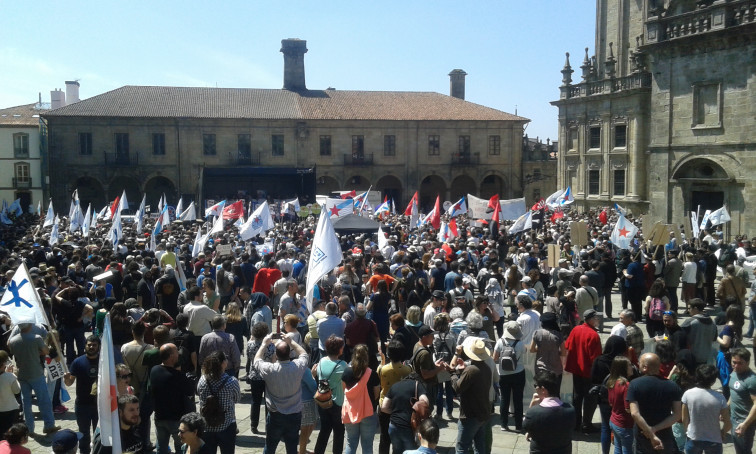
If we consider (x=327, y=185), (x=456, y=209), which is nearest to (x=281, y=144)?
(x=327, y=185)

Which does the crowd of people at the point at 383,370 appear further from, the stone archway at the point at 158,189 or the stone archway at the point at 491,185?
the stone archway at the point at 491,185

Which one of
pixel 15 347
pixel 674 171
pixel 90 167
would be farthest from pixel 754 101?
pixel 90 167

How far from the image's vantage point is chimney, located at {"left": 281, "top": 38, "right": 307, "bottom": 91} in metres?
51.6

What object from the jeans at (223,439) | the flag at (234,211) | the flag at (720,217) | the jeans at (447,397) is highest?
the flag at (234,211)

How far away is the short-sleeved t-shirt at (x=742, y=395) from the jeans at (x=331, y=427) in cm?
378

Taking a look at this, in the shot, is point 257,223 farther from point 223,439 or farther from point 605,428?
point 605,428

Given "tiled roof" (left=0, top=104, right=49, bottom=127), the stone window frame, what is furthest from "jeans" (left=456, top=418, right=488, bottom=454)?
"tiled roof" (left=0, top=104, right=49, bottom=127)

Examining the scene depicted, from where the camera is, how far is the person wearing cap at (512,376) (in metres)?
8.38

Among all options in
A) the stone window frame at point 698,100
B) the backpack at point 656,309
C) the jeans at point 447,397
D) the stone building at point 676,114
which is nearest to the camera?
the jeans at point 447,397

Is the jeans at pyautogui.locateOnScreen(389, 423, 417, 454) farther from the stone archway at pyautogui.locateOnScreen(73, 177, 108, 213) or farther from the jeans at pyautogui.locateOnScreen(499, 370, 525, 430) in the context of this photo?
the stone archway at pyautogui.locateOnScreen(73, 177, 108, 213)

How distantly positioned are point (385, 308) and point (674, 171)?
21549 mm

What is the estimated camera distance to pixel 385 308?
11.1m

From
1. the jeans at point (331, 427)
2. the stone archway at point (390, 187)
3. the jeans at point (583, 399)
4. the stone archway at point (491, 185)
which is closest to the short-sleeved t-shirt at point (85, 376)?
the jeans at point (331, 427)

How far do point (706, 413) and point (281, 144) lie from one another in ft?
141
